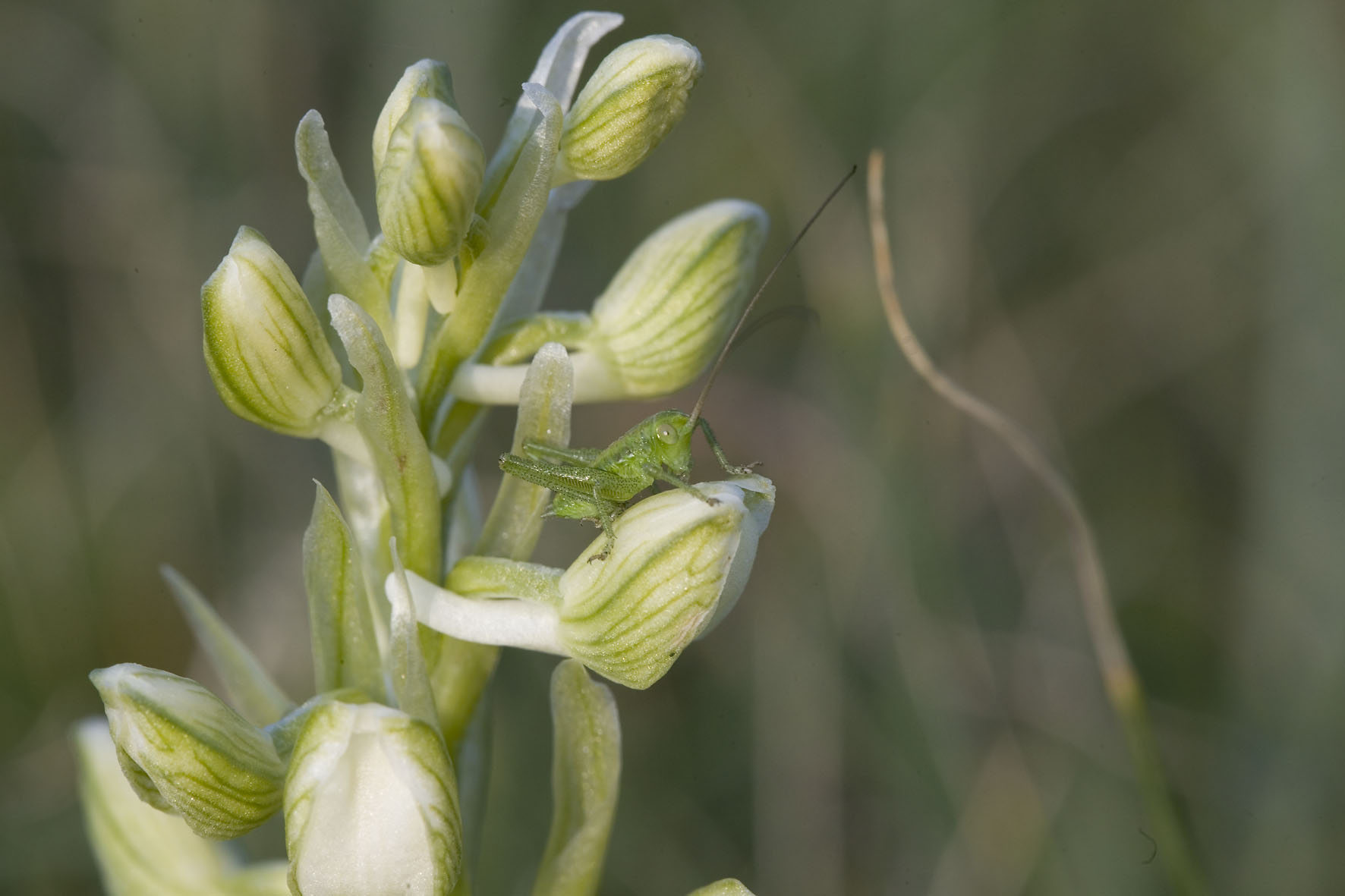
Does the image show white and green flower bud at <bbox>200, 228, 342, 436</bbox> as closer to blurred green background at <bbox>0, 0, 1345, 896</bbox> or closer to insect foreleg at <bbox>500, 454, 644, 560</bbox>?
insect foreleg at <bbox>500, 454, 644, 560</bbox>

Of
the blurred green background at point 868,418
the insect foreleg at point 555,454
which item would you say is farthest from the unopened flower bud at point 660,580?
the blurred green background at point 868,418

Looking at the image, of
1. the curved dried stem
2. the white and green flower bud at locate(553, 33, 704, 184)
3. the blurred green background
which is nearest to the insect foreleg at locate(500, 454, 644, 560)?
the white and green flower bud at locate(553, 33, 704, 184)

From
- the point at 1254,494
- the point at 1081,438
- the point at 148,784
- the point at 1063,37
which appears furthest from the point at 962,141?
the point at 148,784

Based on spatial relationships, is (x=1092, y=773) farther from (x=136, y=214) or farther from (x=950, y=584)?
(x=136, y=214)

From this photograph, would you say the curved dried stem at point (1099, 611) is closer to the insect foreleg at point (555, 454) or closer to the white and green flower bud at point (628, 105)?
the white and green flower bud at point (628, 105)

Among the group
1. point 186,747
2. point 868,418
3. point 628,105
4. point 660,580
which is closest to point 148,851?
point 186,747

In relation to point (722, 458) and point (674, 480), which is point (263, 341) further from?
point (722, 458)
